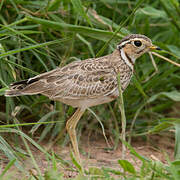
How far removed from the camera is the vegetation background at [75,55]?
3166 mm

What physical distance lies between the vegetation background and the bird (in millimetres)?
129

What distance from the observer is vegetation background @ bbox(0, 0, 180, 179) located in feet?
10.4

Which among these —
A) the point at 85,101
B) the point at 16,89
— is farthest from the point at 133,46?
the point at 16,89

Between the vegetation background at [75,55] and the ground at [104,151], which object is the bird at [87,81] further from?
the ground at [104,151]

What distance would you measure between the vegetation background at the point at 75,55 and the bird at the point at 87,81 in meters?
0.13

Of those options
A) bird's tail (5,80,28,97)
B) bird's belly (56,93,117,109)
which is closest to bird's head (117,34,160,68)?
bird's belly (56,93,117,109)

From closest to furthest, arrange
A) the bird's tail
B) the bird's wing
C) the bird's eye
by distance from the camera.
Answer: the bird's tail, the bird's wing, the bird's eye

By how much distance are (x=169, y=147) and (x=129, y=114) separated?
0.47 meters

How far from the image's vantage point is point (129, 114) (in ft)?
13.0

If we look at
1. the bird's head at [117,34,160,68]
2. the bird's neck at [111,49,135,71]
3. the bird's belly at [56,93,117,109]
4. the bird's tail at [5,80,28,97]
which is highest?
the bird's head at [117,34,160,68]

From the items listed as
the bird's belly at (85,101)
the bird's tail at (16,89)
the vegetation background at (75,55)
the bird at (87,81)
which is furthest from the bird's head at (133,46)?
the bird's tail at (16,89)

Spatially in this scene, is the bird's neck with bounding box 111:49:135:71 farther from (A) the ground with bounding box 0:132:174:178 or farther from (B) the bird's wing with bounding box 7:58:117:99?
(A) the ground with bounding box 0:132:174:178

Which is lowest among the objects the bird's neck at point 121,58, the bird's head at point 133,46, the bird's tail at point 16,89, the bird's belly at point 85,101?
the bird's belly at point 85,101

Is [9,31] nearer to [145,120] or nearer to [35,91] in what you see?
[35,91]
